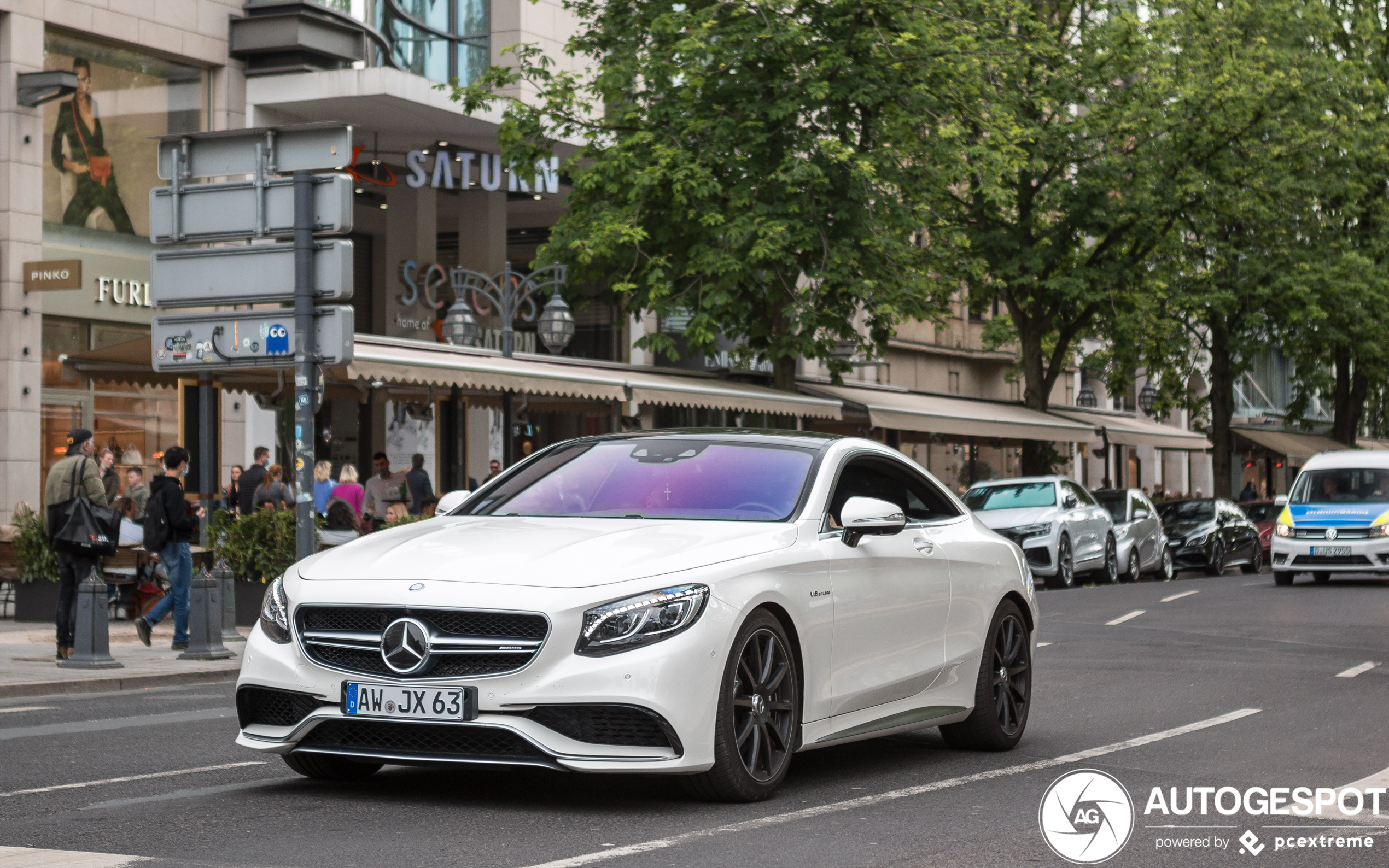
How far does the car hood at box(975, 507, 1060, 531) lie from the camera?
2714 centimetres

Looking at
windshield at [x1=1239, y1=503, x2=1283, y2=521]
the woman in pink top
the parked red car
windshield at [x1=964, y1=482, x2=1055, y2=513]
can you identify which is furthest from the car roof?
the woman in pink top

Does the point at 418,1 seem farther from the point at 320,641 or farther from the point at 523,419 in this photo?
the point at 320,641

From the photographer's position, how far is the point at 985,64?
1113 inches

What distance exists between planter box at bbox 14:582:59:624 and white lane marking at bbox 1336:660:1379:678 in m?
13.2

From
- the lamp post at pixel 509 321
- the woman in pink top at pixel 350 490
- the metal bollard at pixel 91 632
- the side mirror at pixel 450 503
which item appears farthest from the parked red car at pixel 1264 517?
the side mirror at pixel 450 503

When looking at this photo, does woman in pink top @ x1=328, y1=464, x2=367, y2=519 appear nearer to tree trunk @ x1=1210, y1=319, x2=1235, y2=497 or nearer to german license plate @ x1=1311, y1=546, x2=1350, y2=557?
german license plate @ x1=1311, y1=546, x2=1350, y2=557

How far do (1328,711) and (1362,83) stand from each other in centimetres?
3257

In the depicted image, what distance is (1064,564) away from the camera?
1078 inches

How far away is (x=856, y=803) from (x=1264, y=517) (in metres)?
35.3

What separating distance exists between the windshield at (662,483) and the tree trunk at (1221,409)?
34339mm

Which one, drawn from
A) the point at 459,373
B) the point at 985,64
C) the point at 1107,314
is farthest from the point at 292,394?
the point at 1107,314

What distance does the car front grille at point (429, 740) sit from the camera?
21.6 ft

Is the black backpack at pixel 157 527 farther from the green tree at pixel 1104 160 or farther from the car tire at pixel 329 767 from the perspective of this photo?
the green tree at pixel 1104 160

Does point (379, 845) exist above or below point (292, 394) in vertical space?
below
